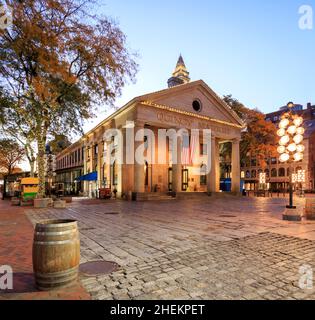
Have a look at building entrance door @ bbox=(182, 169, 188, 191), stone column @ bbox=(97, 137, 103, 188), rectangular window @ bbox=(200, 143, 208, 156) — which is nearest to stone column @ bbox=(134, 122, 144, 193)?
building entrance door @ bbox=(182, 169, 188, 191)

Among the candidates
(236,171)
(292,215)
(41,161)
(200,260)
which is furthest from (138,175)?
(200,260)

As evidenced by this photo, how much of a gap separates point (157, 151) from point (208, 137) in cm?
658

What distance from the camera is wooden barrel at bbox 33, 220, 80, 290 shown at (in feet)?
11.9

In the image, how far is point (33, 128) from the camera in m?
17.5

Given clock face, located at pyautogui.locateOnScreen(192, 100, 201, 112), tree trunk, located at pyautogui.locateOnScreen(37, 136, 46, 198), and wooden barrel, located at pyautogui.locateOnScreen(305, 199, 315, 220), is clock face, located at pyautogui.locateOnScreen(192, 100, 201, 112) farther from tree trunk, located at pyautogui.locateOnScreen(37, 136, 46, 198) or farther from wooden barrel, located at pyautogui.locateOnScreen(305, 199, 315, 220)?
wooden barrel, located at pyautogui.locateOnScreen(305, 199, 315, 220)

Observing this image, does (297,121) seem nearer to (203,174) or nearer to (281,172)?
(203,174)

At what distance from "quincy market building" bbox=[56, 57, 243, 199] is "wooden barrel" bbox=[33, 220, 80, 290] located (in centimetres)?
1830

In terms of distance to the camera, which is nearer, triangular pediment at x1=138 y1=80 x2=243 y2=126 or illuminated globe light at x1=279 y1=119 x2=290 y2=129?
illuminated globe light at x1=279 y1=119 x2=290 y2=129

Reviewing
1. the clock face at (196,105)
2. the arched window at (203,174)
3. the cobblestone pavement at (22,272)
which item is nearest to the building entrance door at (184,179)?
the arched window at (203,174)

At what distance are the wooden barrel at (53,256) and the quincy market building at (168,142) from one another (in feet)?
60.1

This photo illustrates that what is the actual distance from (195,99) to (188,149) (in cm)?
627

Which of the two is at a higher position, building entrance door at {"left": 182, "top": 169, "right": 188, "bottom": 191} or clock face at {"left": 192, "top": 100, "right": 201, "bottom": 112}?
clock face at {"left": 192, "top": 100, "right": 201, "bottom": 112}

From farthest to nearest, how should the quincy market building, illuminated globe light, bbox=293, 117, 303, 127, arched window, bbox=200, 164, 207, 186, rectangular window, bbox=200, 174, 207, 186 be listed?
rectangular window, bbox=200, 174, 207, 186
arched window, bbox=200, 164, 207, 186
the quincy market building
illuminated globe light, bbox=293, 117, 303, 127
